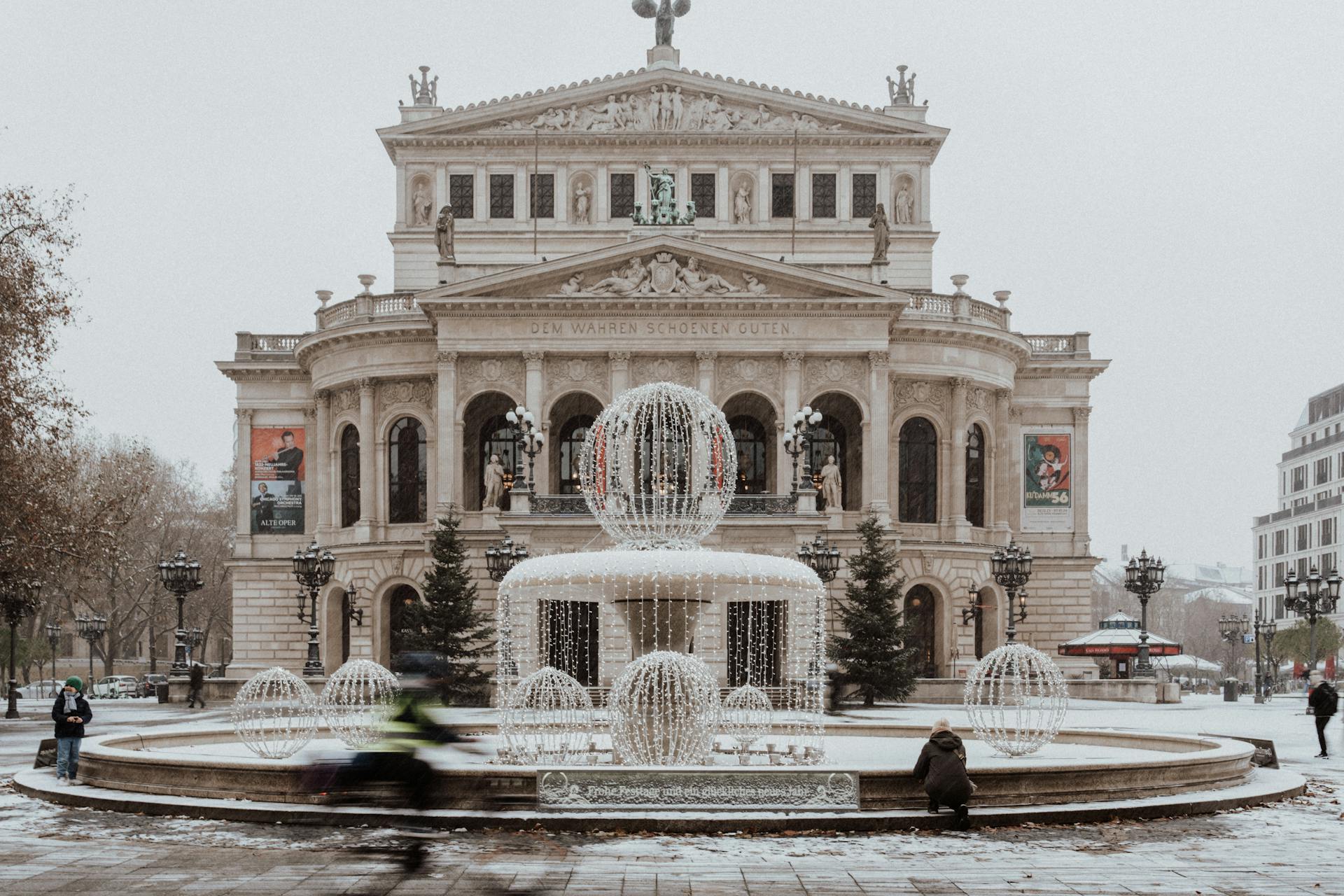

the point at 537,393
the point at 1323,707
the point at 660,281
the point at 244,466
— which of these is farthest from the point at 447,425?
the point at 1323,707

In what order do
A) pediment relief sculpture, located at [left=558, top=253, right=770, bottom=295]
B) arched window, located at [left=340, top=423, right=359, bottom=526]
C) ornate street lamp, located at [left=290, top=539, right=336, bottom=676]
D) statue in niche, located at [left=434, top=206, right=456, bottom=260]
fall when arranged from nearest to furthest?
ornate street lamp, located at [left=290, top=539, right=336, bottom=676] < pediment relief sculpture, located at [left=558, top=253, right=770, bottom=295] < statue in niche, located at [left=434, top=206, right=456, bottom=260] < arched window, located at [left=340, top=423, right=359, bottom=526]

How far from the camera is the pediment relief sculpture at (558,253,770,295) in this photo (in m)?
51.3

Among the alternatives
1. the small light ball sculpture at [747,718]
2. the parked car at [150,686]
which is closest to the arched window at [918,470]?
the small light ball sculpture at [747,718]

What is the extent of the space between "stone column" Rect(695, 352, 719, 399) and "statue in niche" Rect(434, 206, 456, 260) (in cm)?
837

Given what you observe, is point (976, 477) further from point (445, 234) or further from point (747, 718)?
point (747, 718)

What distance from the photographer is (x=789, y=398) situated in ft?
169

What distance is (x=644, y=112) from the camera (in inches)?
2301

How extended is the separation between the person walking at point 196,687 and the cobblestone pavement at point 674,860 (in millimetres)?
26906

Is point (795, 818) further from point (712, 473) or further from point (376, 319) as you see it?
point (376, 319)

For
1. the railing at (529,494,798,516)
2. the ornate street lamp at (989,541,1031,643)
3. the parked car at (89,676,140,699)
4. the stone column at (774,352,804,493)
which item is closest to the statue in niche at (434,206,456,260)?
the railing at (529,494,798,516)

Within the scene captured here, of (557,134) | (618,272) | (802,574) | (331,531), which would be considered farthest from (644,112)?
(802,574)

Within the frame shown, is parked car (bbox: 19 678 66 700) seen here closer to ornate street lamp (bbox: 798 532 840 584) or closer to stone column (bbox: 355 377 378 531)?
stone column (bbox: 355 377 378 531)

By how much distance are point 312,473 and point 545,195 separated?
12.2 meters

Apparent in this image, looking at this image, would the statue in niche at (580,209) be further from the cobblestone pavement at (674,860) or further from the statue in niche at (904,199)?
the cobblestone pavement at (674,860)
